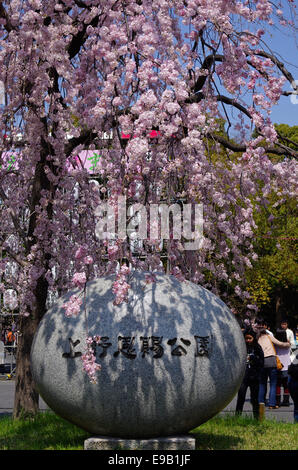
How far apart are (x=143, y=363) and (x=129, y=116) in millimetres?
2742

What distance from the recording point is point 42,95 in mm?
8734

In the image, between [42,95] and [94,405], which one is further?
[42,95]

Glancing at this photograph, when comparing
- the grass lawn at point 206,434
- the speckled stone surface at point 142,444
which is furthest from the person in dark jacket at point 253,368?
the speckled stone surface at point 142,444

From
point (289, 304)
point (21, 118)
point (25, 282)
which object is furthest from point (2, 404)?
point (289, 304)

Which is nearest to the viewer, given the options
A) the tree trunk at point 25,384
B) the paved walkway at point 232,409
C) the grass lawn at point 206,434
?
the grass lawn at point 206,434

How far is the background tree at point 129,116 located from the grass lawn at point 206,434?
3.45 feet

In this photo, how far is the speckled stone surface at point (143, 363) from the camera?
7.26 m

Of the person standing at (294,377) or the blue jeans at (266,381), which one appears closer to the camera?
the person standing at (294,377)

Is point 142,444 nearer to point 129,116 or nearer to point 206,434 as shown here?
point 206,434

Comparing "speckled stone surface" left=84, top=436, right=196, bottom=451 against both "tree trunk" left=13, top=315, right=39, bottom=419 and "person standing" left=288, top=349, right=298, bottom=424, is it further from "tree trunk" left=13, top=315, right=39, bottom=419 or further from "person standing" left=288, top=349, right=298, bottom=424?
"person standing" left=288, top=349, right=298, bottom=424

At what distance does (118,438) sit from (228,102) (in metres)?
5.64

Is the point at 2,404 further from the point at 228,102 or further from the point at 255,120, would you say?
the point at 255,120

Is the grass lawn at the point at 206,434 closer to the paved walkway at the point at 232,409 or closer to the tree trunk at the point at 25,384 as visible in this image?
the tree trunk at the point at 25,384

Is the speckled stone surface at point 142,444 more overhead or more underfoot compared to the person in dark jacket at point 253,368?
more underfoot
